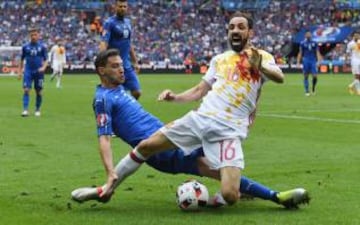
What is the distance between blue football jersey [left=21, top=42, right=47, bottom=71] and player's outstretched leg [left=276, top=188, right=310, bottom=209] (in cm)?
1468

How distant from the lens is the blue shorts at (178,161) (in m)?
8.23

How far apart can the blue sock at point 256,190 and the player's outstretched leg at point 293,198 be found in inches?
3.5

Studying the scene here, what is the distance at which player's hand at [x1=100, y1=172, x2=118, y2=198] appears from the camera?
7922 millimetres

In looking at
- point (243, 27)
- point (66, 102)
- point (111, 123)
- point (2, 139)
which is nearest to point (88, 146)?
point (2, 139)

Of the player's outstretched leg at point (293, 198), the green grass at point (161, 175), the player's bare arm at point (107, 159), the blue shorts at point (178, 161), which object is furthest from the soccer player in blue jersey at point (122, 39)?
the player's outstretched leg at point (293, 198)

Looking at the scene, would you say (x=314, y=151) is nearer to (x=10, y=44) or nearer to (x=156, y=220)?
(x=156, y=220)

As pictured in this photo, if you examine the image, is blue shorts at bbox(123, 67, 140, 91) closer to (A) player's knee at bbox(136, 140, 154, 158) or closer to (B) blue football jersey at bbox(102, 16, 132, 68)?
(B) blue football jersey at bbox(102, 16, 132, 68)

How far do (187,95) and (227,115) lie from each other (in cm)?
72

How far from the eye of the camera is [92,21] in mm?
76625

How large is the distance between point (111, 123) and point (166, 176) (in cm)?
212

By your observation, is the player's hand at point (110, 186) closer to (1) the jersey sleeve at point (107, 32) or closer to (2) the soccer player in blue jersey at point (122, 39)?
(2) the soccer player in blue jersey at point (122, 39)

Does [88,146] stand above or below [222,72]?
below

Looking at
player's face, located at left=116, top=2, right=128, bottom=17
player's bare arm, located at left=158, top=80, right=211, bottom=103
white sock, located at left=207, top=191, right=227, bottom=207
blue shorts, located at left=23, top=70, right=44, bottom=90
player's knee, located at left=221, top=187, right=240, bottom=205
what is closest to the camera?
player's knee, located at left=221, top=187, right=240, bottom=205

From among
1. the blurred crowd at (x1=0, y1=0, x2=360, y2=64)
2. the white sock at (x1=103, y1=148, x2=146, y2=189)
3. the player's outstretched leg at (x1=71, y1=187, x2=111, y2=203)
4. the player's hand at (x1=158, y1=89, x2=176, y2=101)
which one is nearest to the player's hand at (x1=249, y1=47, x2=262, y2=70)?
the player's hand at (x1=158, y1=89, x2=176, y2=101)
